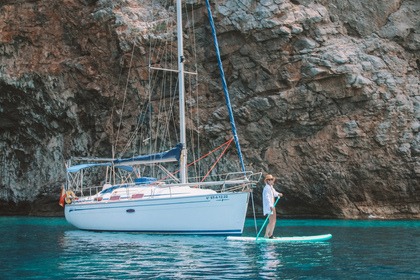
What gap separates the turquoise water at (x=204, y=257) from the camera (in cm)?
1248

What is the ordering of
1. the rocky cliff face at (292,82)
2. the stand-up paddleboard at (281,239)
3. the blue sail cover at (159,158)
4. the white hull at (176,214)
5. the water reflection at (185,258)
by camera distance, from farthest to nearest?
the rocky cliff face at (292,82) → the blue sail cover at (159,158) → the white hull at (176,214) → the stand-up paddleboard at (281,239) → the water reflection at (185,258)

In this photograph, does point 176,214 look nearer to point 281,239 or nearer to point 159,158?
point 159,158

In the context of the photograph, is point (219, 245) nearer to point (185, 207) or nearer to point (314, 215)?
point (185, 207)

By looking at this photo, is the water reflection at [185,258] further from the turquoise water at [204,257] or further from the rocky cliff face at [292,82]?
the rocky cliff face at [292,82]

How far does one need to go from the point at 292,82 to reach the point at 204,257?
1990 cm

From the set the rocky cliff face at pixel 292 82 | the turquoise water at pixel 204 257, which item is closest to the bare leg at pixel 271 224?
the turquoise water at pixel 204 257

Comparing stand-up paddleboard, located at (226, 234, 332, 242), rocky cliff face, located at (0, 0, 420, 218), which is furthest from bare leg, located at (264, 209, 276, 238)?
rocky cliff face, located at (0, 0, 420, 218)

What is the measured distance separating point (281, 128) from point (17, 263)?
22.4m

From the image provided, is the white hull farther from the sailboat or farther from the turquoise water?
the turquoise water

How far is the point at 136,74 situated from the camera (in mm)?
36938

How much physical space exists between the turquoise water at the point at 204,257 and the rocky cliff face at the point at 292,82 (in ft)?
36.3

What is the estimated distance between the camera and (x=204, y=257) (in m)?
15.2

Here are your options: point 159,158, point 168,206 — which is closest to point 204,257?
point 168,206

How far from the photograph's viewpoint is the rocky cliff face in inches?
1291
